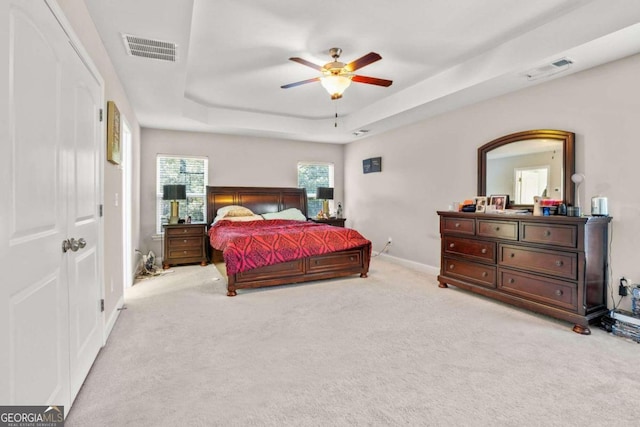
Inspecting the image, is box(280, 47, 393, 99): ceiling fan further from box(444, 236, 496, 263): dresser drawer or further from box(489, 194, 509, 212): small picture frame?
box(444, 236, 496, 263): dresser drawer

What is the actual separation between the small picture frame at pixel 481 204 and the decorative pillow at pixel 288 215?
332 centimetres

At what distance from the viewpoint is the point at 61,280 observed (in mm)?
1629

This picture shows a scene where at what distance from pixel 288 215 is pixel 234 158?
62.1 inches

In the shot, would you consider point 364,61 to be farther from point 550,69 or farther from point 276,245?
point 276,245

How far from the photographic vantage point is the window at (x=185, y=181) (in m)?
5.76

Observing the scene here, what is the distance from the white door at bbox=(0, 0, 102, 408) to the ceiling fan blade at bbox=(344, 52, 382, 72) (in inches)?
83.7

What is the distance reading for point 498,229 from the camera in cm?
351

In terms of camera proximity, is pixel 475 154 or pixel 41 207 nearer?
pixel 41 207

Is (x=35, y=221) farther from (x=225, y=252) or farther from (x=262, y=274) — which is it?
(x=262, y=274)

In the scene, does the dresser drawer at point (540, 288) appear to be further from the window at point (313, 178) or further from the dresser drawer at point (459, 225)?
the window at point (313, 178)

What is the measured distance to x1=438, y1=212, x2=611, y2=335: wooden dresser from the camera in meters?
2.81

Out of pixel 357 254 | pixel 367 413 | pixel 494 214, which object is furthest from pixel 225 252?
pixel 494 214

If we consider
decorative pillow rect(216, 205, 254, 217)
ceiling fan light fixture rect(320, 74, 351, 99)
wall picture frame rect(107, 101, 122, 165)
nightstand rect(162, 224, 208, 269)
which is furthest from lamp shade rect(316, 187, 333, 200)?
wall picture frame rect(107, 101, 122, 165)

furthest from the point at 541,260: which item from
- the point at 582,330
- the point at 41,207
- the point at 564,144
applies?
the point at 41,207
